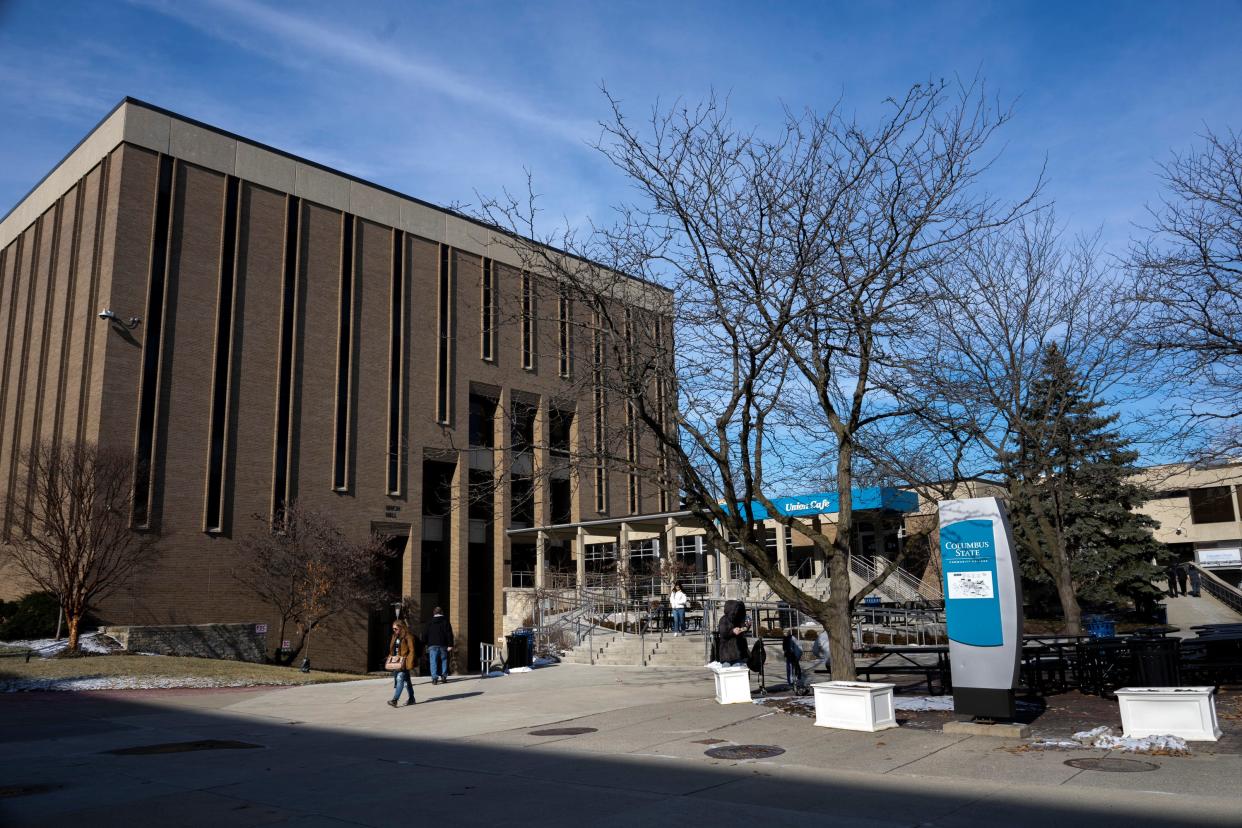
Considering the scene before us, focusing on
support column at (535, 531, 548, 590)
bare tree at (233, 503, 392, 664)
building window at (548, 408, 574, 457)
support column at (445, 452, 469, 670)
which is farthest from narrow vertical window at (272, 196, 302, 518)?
support column at (535, 531, 548, 590)

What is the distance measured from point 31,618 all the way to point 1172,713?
2952cm

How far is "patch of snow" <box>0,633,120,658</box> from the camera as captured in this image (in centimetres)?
2464

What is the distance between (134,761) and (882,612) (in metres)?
24.5

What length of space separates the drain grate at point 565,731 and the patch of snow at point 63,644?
737 inches

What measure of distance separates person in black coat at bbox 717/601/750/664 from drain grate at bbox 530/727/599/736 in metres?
3.27

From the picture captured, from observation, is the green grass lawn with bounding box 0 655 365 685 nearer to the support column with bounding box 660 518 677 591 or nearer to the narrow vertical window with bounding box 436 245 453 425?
the support column with bounding box 660 518 677 591

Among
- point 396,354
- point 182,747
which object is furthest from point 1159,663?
point 396,354

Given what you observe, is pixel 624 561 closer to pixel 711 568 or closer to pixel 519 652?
pixel 711 568

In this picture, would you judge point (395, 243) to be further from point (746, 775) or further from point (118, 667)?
point (746, 775)

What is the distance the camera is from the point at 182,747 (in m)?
10.9

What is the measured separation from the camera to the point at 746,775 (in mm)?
8258

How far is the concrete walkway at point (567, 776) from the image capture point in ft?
21.9

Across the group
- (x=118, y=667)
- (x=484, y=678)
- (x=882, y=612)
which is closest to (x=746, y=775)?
(x=484, y=678)

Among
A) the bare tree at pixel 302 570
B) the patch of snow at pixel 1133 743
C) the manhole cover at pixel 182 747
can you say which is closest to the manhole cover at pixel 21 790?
the manhole cover at pixel 182 747
